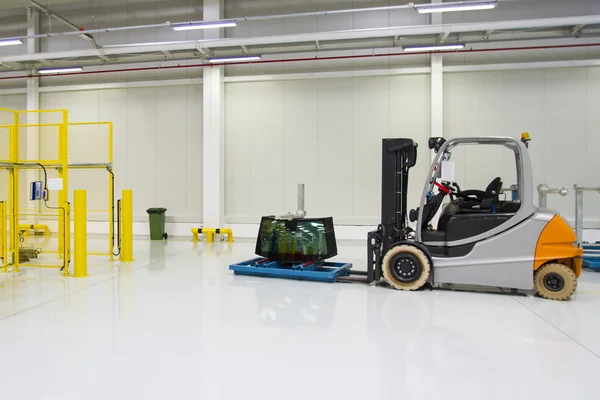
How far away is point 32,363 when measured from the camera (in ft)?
12.2

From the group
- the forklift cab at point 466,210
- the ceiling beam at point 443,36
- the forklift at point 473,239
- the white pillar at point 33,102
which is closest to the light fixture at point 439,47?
the ceiling beam at point 443,36

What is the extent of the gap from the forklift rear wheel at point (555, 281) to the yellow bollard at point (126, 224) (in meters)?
7.19

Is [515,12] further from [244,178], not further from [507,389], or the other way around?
[507,389]

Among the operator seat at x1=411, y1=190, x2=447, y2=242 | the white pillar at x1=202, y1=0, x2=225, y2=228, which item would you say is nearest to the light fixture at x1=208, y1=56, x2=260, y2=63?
the white pillar at x1=202, y1=0, x2=225, y2=228

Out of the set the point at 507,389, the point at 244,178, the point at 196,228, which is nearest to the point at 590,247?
the point at 507,389

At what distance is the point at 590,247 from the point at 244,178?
8482mm

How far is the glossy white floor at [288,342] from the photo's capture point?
327 centimetres

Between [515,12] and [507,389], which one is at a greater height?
[515,12]

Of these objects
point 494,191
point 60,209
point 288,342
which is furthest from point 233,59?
point 288,342

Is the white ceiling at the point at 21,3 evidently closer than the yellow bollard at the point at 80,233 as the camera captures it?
No

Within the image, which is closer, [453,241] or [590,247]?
[453,241]

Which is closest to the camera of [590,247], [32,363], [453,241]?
[32,363]

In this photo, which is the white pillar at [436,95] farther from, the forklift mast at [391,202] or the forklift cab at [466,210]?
the forklift cab at [466,210]

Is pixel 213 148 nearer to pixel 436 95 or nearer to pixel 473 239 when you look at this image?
pixel 436 95
